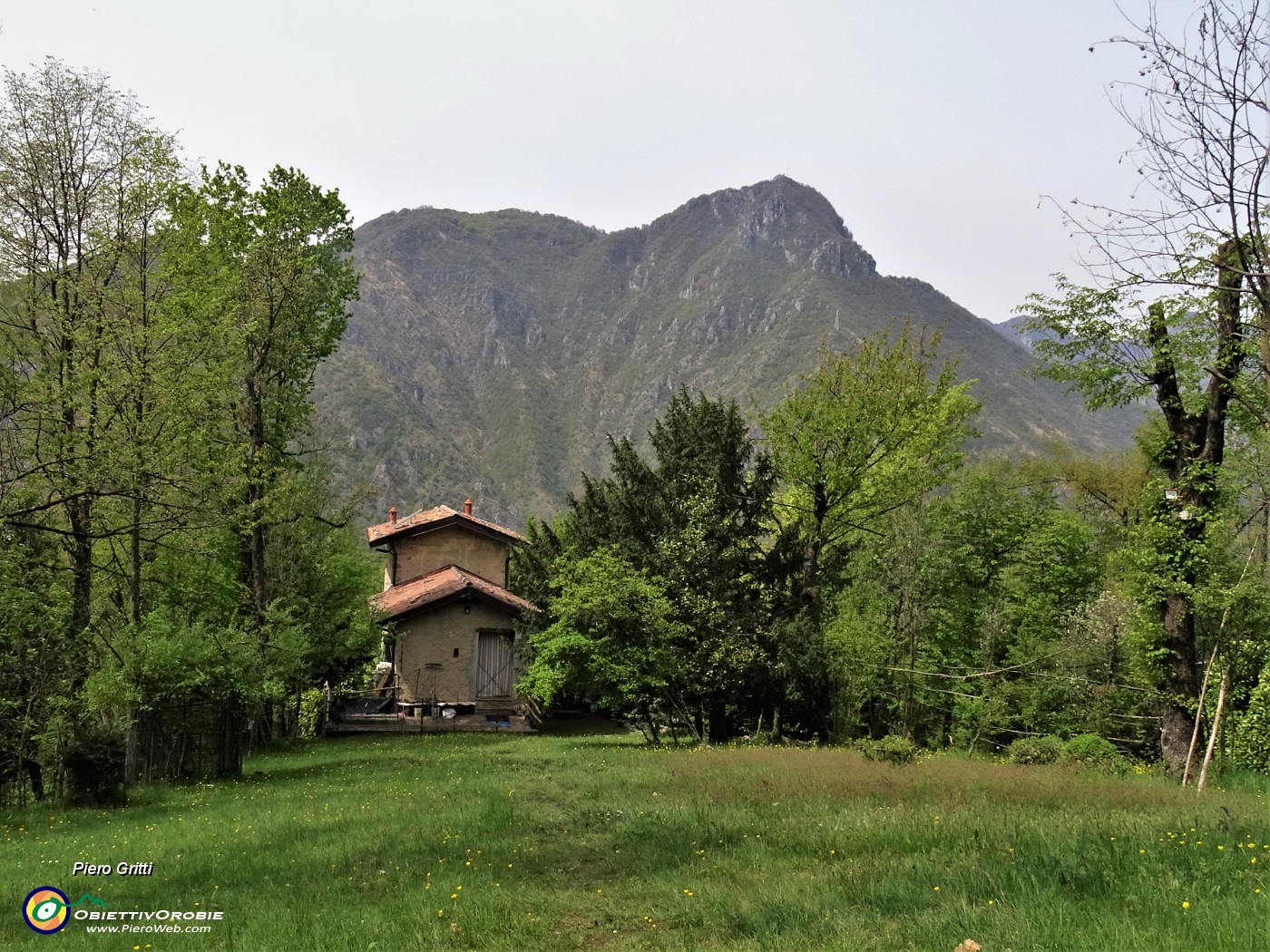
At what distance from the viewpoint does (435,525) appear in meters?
49.4

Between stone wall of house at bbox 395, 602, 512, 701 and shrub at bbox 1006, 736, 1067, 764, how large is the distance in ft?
89.7

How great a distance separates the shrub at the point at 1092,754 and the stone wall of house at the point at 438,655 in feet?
93.0

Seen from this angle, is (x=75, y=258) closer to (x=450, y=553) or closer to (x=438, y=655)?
(x=438, y=655)

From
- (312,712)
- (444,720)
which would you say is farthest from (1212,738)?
(312,712)

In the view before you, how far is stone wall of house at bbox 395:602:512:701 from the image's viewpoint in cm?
4175

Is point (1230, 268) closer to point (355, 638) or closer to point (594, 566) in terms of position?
point (594, 566)

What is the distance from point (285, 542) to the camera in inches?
1271

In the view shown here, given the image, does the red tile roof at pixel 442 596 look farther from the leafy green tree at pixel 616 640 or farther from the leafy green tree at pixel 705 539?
the leafy green tree at pixel 616 640

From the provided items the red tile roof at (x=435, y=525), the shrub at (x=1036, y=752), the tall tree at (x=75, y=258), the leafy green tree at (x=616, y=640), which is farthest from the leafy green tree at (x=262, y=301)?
the red tile roof at (x=435, y=525)

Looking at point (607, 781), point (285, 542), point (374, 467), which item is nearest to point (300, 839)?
point (607, 781)

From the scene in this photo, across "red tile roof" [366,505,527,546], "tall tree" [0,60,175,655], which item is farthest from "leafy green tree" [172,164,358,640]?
"red tile roof" [366,505,527,546]

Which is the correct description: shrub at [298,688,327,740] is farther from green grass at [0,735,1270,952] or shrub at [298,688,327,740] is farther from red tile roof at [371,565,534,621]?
green grass at [0,735,1270,952]

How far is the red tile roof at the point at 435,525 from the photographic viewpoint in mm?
48906

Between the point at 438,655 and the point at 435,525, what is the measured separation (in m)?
9.69
